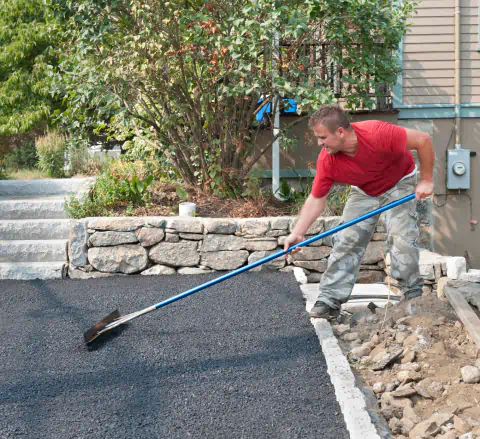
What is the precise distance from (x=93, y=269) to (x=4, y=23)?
828 centimetres

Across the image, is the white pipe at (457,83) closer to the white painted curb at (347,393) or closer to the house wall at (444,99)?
the house wall at (444,99)

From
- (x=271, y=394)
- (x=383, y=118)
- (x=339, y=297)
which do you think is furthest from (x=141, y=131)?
(x=271, y=394)

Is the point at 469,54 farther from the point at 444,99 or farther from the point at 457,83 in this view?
the point at 444,99

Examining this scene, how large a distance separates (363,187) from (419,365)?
130cm

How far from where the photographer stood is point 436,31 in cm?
816

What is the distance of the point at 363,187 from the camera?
3.90 metres

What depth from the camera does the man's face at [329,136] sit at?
11.0 ft

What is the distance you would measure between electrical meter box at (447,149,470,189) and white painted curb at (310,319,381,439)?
5.30 metres

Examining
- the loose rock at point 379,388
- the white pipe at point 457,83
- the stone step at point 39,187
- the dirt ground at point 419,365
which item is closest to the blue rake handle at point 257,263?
the dirt ground at point 419,365

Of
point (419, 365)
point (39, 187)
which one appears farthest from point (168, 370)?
point (39, 187)

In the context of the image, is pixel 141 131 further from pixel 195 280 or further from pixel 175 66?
pixel 195 280

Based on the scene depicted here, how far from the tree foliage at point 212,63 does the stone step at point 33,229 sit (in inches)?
49.4

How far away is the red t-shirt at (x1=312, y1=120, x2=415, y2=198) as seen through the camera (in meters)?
3.48


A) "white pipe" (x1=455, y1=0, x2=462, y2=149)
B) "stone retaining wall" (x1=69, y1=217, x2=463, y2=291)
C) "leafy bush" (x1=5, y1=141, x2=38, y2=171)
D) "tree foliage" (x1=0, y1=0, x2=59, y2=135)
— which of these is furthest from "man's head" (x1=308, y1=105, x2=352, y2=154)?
"leafy bush" (x1=5, y1=141, x2=38, y2=171)
